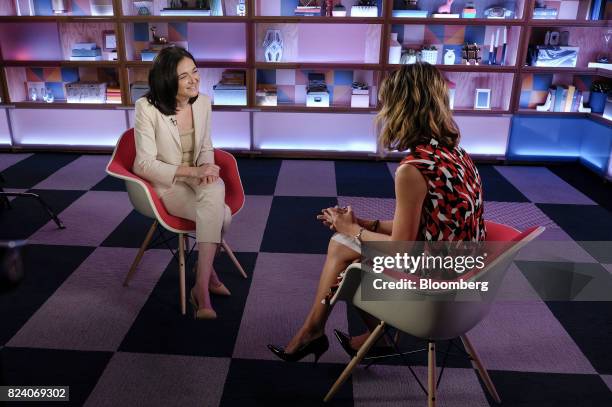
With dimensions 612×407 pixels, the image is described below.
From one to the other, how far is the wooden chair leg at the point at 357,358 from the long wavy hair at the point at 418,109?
70 centimetres

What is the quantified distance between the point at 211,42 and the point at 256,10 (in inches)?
23.5

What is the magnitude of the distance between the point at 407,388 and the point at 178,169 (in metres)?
1.55

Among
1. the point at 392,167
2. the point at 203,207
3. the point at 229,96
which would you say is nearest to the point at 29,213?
the point at 203,207

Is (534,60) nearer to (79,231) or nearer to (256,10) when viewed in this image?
(256,10)

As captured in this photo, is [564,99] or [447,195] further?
[564,99]

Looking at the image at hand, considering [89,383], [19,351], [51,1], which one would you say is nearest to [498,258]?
[89,383]

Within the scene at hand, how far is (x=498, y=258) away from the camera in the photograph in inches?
65.1

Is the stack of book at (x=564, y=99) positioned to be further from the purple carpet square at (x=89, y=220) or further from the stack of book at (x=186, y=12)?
the purple carpet square at (x=89, y=220)

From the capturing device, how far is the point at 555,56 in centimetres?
512

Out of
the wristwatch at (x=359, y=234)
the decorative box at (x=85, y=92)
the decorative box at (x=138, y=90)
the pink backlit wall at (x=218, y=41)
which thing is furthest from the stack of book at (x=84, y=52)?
the wristwatch at (x=359, y=234)

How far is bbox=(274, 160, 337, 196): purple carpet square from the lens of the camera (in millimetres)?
4559

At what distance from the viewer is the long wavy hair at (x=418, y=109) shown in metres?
1.90

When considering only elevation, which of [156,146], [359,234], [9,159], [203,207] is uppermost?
[156,146]

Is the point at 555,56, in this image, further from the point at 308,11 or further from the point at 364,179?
the point at 308,11
